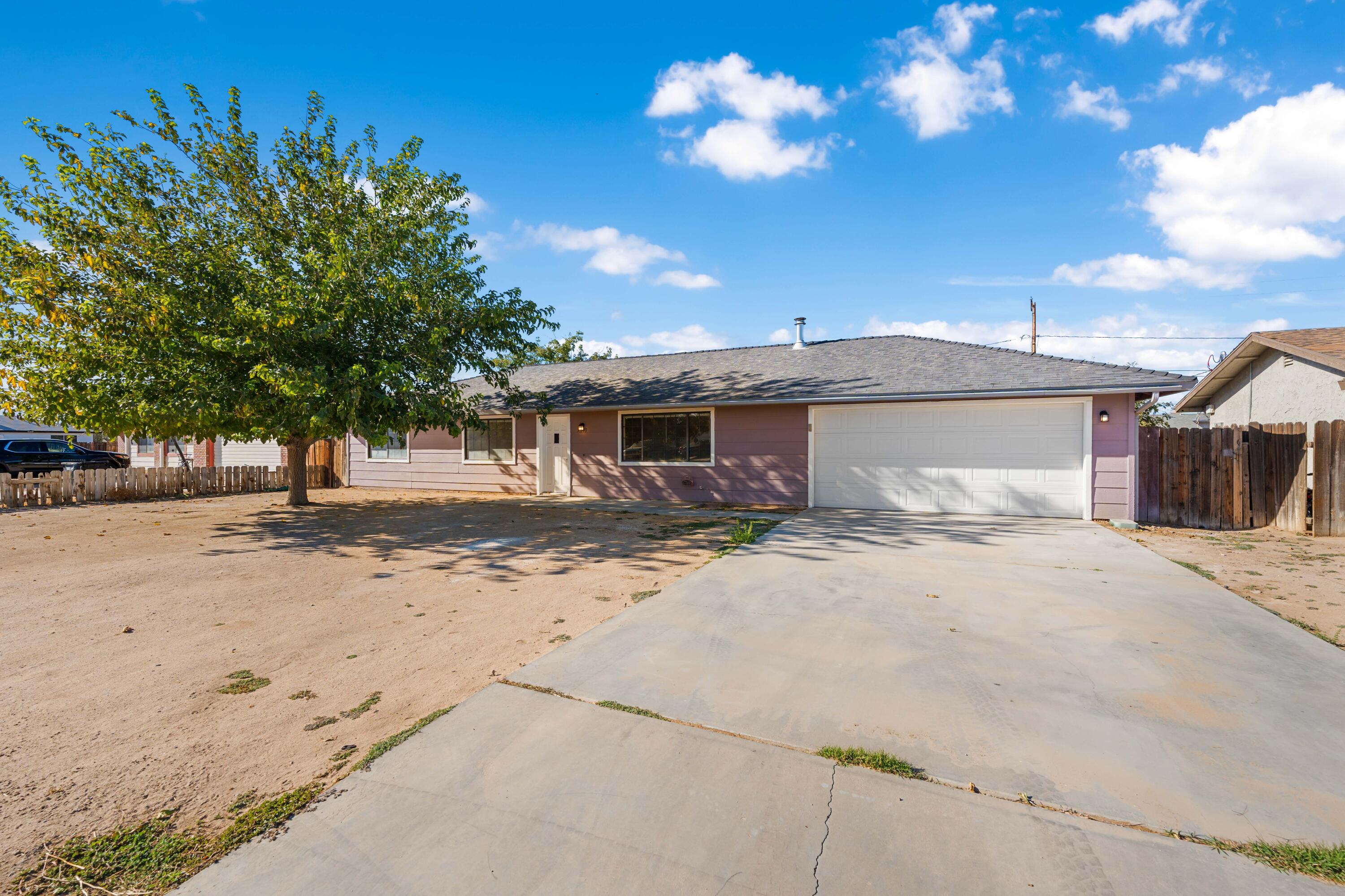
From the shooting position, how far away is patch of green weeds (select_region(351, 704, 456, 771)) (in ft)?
8.11

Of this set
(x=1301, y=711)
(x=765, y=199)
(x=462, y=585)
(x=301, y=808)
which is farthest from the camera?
(x=765, y=199)

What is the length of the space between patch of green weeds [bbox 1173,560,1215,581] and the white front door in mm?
11677

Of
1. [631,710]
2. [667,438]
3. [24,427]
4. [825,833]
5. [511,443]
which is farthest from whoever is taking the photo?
[24,427]

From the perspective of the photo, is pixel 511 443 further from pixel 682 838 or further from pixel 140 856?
pixel 682 838

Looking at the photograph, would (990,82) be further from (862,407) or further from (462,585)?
(462,585)

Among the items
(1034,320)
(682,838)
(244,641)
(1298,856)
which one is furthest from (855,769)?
(1034,320)

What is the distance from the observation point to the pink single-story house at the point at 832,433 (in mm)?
9992

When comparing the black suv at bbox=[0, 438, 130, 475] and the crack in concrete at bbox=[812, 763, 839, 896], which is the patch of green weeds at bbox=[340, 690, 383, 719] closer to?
the crack in concrete at bbox=[812, 763, 839, 896]

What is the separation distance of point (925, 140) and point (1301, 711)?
13.2 meters

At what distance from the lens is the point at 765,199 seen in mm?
14258

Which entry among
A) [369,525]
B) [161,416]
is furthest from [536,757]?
[161,416]

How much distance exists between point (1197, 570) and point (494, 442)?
1428cm

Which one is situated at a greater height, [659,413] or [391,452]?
[659,413]

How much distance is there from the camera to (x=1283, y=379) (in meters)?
13.5
